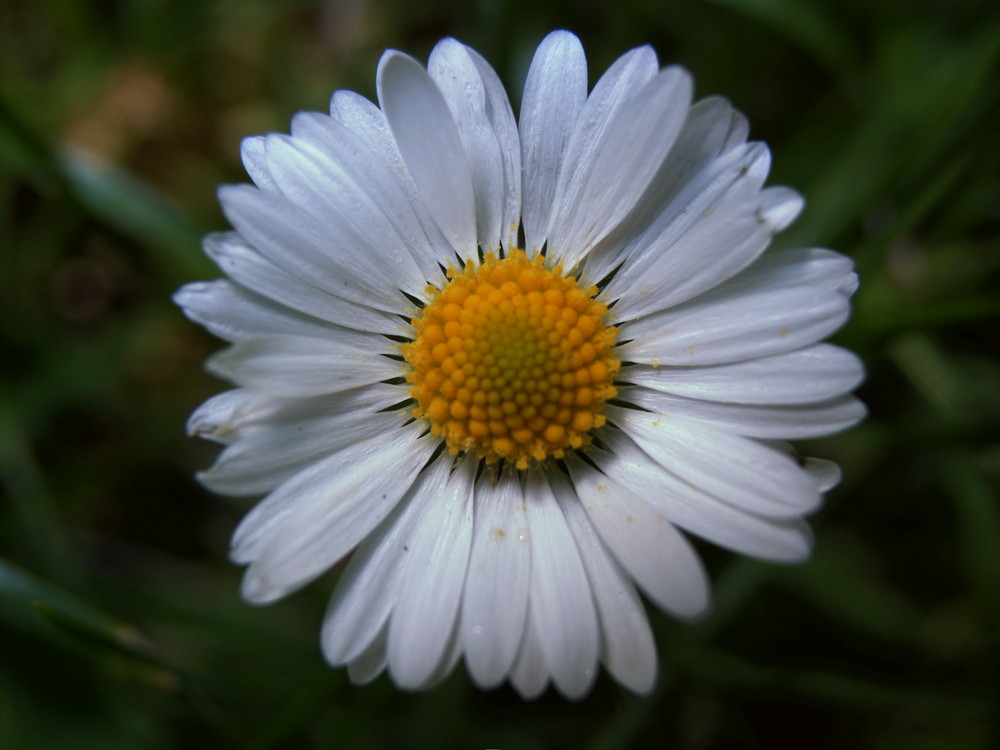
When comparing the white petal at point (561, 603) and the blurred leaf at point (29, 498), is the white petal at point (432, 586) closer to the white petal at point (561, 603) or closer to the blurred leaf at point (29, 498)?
the white petal at point (561, 603)

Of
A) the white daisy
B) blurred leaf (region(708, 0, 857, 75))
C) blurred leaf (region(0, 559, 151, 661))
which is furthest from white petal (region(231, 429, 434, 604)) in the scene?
blurred leaf (region(708, 0, 857, 75))

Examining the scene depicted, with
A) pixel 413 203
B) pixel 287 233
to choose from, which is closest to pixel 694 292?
pixel 413 203

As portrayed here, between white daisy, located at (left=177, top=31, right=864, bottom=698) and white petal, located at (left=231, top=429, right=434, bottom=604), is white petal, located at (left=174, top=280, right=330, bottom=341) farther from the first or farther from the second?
white petal, located at (left=231, top=429, right=434, bottom=604)

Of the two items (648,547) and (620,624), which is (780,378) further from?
(620,624)

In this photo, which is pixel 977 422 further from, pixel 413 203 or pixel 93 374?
pixel 93 374

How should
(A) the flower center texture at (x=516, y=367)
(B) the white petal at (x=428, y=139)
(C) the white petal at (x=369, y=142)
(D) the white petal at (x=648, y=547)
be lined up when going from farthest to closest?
(A) the flower center texture at (x=516, y=367) < (C) the white petal at (x=369, y=142) < (B) the white petal at (x=428, y=139) < (D) the white petal at (x=648, y=547)

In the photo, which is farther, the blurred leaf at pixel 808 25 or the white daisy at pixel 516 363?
the blurred leaf at pixel 808 25

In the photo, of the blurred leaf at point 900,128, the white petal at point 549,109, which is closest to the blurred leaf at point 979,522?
the blurred leaf at point 900,128

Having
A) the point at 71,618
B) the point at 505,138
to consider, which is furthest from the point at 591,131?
the point at 71,618
